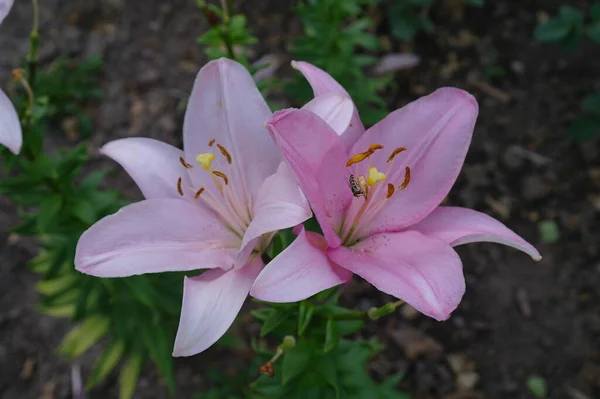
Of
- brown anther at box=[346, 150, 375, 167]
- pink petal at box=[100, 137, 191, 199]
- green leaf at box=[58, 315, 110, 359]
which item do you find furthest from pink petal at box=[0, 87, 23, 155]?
green leaf at box=[58, 315, 110, 359]

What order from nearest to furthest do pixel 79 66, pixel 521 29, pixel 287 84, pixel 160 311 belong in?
pixel 160 311
pixel 287 84
pixel 79 66
pixel 521 29

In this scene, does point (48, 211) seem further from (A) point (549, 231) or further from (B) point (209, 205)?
(A) point (549, 231)

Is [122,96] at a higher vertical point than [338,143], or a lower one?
lower

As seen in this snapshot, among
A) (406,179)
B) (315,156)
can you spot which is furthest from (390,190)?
(315,156)

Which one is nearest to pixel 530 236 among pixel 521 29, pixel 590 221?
pixel 590 221

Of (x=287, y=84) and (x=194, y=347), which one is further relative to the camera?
(x=287, y=84)

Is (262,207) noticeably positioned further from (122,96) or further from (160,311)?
(122,96)
